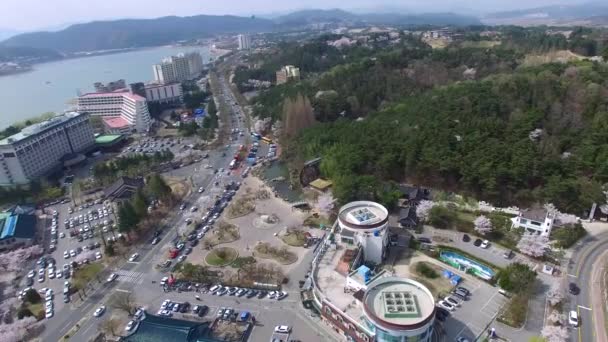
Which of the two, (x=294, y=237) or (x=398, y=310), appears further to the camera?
(x=294, y=237)

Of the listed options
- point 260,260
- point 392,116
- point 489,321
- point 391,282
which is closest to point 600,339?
point 489,321

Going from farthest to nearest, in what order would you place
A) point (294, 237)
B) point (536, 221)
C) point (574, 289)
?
point (294, 237)
point (536, 221)
point (574, 289)

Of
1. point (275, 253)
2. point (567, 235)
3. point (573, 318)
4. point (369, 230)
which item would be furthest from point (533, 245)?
point (275, 253)

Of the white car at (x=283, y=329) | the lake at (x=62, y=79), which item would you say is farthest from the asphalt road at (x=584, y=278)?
the lake at (x=62, y=79)

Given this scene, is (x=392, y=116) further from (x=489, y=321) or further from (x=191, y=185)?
(x=489, y=321)

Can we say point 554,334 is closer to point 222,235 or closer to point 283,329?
point 283,329

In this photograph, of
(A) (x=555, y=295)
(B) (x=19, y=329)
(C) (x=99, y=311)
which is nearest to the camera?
(A) (x=555, y=295)
